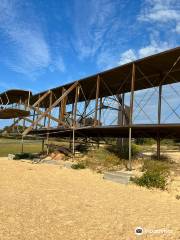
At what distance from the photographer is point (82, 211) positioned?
895 centimetres

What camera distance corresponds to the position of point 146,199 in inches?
435

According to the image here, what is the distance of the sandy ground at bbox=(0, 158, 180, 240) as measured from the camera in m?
6.97

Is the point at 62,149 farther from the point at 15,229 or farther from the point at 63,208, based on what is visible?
the point at 15,229

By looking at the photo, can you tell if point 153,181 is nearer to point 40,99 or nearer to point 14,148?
point 40,99

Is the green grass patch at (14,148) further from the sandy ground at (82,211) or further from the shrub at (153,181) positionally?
the shrub at (153,181)

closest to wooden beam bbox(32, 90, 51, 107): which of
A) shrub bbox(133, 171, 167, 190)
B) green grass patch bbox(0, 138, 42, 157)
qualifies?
green grass patch bbox(0, 138, 42, 157)

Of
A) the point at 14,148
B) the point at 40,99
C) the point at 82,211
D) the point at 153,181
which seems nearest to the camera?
the point at 82,211

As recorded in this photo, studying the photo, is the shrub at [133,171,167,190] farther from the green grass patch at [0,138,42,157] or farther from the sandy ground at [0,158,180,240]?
the green grass patch at [0,138,42,157]

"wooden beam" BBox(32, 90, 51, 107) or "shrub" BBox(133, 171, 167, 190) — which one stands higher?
"wooden beam" BBox(32, 90, 51, 107)

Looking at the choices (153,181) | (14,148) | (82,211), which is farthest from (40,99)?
(14,148)

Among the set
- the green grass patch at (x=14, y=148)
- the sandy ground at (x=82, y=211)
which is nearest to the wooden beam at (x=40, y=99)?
the green grass patch at (x=14, y=148)

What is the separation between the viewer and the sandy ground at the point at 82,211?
6973 mm

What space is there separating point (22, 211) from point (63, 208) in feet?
4.38

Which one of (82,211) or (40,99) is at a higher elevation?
(40,99)
